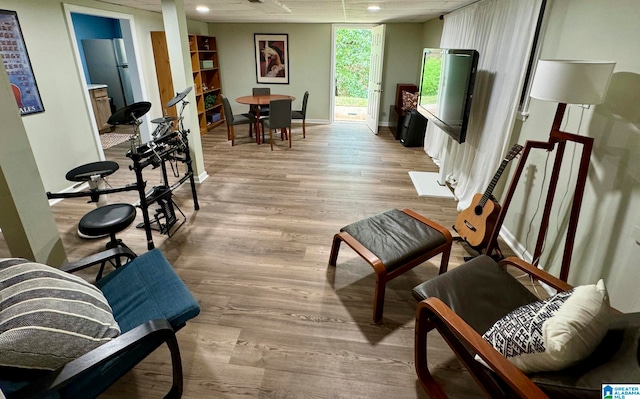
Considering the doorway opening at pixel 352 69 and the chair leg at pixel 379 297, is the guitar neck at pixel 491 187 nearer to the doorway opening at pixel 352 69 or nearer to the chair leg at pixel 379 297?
the chair leg at pixel 379 297

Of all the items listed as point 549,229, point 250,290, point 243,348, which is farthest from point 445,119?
point 243,348

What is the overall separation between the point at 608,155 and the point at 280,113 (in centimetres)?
415

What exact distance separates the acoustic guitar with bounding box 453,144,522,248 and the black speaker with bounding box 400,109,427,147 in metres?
2.93

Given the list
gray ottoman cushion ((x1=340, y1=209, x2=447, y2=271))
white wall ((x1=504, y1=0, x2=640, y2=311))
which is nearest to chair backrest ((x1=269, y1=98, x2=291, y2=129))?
gray ottoman cushion ((x1=340, y1=209, x2=447, y2=271))

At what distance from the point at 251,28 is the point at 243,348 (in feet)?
21.6

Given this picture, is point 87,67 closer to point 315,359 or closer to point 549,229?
point 315,359

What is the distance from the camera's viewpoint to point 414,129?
17.6ft

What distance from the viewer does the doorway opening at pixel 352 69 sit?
29.9ft

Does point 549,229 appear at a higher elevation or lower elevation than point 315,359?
higher

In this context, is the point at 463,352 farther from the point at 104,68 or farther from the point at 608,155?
the point at 104,68

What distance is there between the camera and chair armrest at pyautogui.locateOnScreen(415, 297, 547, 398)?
3.52ft

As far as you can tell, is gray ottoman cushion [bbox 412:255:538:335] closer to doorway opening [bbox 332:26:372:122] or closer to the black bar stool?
the black bar stool

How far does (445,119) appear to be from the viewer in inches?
133

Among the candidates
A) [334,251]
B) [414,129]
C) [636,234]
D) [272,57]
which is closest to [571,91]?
[636,234]
